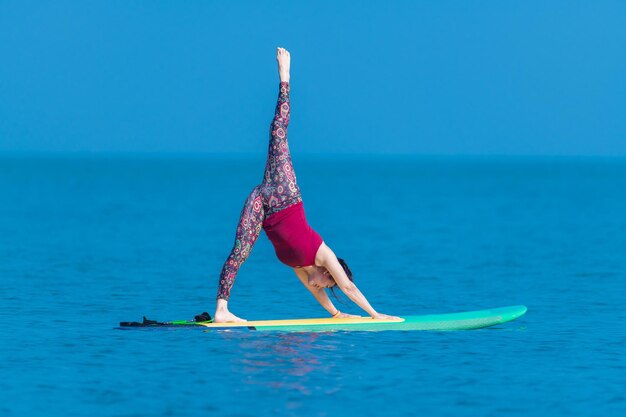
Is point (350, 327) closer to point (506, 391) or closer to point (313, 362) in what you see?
point (313, 362)

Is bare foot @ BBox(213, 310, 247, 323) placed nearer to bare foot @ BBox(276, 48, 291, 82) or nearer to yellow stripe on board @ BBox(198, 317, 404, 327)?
yellow stripe on board @ BBox(198, 317, 404, 327)

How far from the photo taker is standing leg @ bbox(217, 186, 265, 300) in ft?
57.7

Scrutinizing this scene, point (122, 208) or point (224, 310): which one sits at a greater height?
point (122, 208)

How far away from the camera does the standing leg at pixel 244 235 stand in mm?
→ 17578

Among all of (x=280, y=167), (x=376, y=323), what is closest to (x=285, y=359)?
(x=376, y=323)

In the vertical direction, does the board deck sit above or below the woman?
below

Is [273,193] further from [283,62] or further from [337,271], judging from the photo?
[283,62]

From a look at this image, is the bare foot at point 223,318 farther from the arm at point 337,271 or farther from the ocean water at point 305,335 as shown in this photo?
the arm at point 337,271

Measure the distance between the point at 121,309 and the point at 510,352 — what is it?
645cm

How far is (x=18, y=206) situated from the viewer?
6047 cm

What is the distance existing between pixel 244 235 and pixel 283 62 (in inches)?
82.5

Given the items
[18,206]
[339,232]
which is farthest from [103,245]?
[18,206]

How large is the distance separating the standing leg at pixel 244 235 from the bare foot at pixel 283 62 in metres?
1.38

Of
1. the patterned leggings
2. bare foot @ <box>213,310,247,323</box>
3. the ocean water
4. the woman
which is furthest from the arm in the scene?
bare foot @ <box>213,310,247,323</box>
